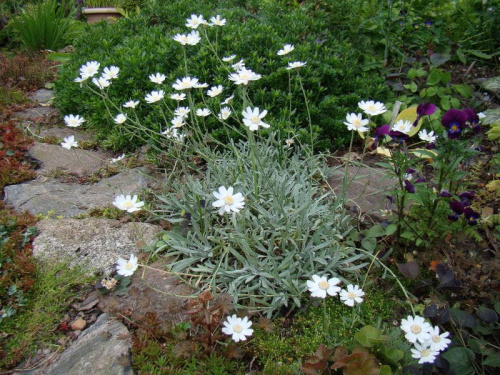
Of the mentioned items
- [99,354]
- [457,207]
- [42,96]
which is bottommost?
[42,96]

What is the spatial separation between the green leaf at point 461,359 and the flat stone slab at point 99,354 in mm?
1277

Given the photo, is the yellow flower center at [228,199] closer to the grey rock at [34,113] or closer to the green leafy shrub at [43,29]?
the grey rock at [34,113]

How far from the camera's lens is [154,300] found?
7.24ft

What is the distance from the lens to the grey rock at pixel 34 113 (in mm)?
4171

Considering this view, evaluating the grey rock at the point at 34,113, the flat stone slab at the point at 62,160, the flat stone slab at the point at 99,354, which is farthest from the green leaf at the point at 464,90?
the grey rock at the point at 34,113

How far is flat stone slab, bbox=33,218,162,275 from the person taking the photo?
2422 mm

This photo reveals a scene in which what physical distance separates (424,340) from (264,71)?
2.46 metres

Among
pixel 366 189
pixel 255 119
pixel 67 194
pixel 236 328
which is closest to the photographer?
pixel 236 328

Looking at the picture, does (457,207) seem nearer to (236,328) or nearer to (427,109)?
(427,109)

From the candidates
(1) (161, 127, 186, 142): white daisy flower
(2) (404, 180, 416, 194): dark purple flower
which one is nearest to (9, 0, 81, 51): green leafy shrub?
(1) (161, 127, 186, 142): white daisy flower

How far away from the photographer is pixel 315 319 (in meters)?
2.12

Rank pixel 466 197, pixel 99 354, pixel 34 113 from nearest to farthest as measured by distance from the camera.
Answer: pixel 99 354, pixel 466 197, pixel 34 113

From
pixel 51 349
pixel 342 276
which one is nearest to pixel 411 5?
pixel 342 276

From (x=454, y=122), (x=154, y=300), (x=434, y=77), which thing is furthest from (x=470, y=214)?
(x=434, y=77)
